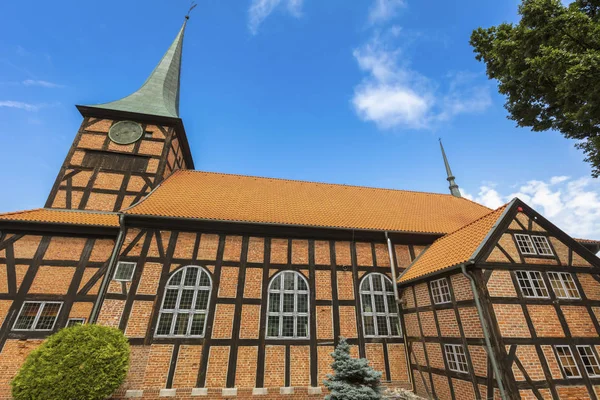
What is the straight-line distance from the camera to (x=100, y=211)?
10.5 metres

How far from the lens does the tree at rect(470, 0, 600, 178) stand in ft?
20.7

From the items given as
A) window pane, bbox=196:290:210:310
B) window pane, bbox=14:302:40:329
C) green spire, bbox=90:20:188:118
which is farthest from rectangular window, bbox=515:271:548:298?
green spire, bbox=90:20:188:118

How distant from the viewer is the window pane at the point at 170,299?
865cm

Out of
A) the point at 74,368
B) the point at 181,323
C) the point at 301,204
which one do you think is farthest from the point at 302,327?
the point at 74,368

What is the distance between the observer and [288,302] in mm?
9359

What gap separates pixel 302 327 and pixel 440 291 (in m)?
4.61

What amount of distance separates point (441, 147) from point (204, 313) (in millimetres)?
18920

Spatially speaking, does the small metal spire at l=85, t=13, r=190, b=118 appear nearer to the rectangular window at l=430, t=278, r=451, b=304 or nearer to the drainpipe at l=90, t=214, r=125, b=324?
the drainpipe at l=90, t=214, r=125, b=324

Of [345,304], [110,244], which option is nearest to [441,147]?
[345,304]

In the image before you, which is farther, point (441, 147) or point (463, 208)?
point (441, 147)

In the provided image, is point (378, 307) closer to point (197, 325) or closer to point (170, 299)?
point (197, 325)

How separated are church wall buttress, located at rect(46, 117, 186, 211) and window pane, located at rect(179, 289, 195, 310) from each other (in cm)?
475

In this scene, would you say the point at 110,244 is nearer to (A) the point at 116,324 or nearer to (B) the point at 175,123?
(A) the point at 116,324

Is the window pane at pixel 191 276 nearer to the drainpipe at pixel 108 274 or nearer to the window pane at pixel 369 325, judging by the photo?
the drainpipe at pixel 108 274
